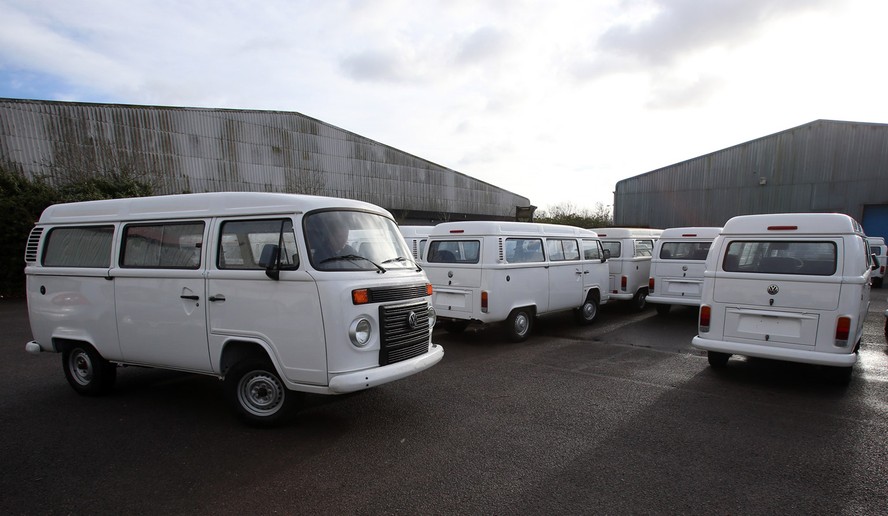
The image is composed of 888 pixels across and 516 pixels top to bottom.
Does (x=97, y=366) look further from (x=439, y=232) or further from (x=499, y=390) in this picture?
(x=439, y=232)

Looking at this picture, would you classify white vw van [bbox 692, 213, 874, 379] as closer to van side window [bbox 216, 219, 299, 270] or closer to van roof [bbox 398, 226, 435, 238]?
van side window [bbox 216, 219, 299, 270]

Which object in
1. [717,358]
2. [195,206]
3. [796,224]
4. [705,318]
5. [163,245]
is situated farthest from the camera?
[717,358]

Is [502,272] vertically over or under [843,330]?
over

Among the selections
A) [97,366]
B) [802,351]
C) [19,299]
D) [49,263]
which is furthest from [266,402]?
[19,299]

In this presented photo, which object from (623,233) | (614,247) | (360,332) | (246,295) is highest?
(623,233)

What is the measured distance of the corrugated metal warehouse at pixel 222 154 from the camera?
17172 mm

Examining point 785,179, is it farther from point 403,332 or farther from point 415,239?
point 403,332

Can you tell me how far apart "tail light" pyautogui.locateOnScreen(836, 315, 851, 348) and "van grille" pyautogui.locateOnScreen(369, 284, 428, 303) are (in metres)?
4.99

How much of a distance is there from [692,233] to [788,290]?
4988 mm

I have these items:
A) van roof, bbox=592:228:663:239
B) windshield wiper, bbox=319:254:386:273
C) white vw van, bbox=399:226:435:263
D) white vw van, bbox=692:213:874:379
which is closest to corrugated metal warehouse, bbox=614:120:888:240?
van roof, bbox=592:228:663:239

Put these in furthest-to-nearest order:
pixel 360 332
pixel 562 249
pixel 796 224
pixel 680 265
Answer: pixel 680 265 < pixel 562 249 < pixel 796 224 < pixel 360 332

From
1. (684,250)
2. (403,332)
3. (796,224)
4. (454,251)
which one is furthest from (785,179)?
(403,332)

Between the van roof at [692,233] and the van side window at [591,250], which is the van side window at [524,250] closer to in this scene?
the van side window at [591,250]

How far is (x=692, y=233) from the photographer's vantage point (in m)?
10.4
